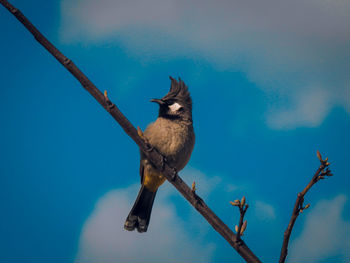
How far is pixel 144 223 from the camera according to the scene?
10.3 ft

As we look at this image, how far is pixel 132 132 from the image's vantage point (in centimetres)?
195

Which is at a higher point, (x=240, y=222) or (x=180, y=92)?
(x=180, y=92)

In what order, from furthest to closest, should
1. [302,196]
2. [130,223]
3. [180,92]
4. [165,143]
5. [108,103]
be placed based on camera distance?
[180,92]
[130,223]
[165,143]
[108,103]
[302,196]

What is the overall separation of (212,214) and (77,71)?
113 cm

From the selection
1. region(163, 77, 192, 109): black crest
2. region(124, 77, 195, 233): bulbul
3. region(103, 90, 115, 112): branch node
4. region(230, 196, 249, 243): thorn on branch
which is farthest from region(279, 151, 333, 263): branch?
region(163, 77, 192, 109): black crest

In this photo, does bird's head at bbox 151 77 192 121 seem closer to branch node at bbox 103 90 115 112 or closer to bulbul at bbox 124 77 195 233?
bulbul at bbox 124 77 195 233

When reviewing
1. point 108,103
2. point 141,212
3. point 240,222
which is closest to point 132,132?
point 108,103

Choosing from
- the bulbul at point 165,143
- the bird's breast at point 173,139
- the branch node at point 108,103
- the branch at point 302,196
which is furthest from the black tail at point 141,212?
the branch at point 302,196

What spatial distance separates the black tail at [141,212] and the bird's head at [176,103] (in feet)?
2.53

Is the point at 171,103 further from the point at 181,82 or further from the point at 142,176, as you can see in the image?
the point at 142,176

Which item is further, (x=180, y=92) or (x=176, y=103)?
(x=180, y=92)

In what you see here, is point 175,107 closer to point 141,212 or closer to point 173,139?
point 173,139

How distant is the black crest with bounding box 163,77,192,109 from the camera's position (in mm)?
3361

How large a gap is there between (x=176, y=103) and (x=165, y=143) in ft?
1.76
